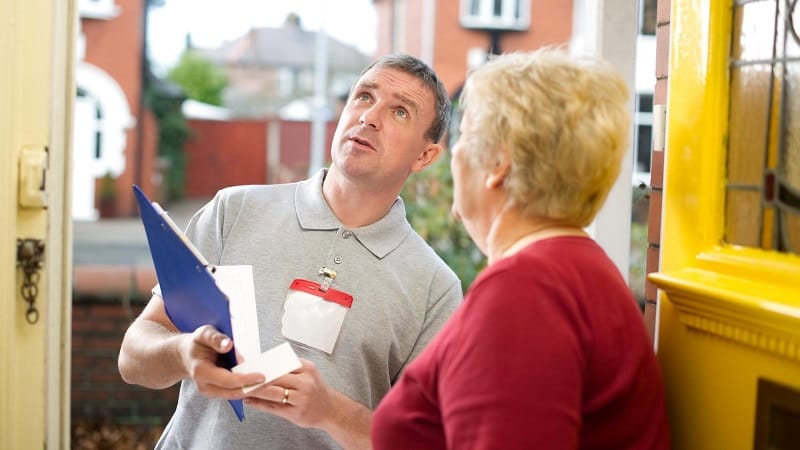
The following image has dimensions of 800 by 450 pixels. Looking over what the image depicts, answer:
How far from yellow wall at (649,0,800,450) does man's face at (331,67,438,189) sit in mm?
593

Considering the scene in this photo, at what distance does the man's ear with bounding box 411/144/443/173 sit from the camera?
169 cm

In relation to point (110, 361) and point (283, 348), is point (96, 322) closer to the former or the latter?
point (110, 361)

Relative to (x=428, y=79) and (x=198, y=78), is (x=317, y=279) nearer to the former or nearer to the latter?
(x=428, y=79)

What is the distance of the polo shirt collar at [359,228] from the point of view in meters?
1.59

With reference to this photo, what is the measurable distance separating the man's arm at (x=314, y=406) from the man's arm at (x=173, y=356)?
79mm

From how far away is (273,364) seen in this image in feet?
3.93

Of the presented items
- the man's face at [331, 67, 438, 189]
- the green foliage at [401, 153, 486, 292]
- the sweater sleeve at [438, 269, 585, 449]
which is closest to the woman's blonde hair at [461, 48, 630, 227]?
the sweater sleeve at [438, 269, 585, 449]

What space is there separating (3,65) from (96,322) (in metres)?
2.81

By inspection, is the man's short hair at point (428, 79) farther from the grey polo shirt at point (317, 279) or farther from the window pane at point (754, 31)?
the window pane at point (754, 31)

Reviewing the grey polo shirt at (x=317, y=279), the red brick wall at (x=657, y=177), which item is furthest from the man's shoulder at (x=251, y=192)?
the red brick wall at (x=657, y=177)

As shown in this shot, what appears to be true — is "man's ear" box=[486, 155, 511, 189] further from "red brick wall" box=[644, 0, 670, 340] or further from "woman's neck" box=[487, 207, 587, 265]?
"red brick wall" box=[644, 0, 670, 340]

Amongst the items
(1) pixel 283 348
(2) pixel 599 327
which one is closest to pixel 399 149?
(1) pixel 283 348

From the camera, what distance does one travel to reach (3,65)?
1.66m

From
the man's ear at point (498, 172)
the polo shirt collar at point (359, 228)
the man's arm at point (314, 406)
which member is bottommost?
the man's arm at point (314, 406)
